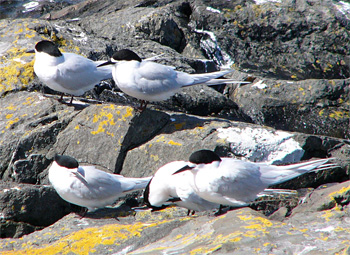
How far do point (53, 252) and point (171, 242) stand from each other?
0.92 m

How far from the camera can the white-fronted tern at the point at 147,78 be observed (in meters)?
5.04

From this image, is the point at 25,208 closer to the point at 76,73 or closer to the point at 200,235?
the point at 76,73

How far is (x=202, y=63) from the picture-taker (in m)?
7.11

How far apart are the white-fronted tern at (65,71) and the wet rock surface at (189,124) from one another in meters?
0.26

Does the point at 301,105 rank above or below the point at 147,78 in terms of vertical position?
below

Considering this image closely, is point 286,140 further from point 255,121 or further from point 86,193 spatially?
point 86,193

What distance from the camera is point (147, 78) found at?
5.07m

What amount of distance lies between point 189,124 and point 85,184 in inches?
56.2

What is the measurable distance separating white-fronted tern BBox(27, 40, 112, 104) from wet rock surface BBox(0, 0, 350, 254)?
0.26 meters

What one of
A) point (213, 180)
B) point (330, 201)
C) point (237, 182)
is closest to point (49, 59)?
point (213, 180)

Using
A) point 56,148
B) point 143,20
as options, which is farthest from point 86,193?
point 143,20

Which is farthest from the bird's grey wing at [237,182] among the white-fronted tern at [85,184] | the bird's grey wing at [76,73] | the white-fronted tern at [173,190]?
the bird's grey wing at [76,73]

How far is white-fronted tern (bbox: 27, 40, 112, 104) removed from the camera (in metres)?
5.41

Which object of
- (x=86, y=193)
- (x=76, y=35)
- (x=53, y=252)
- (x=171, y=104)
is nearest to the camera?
(x=53, y=252)
